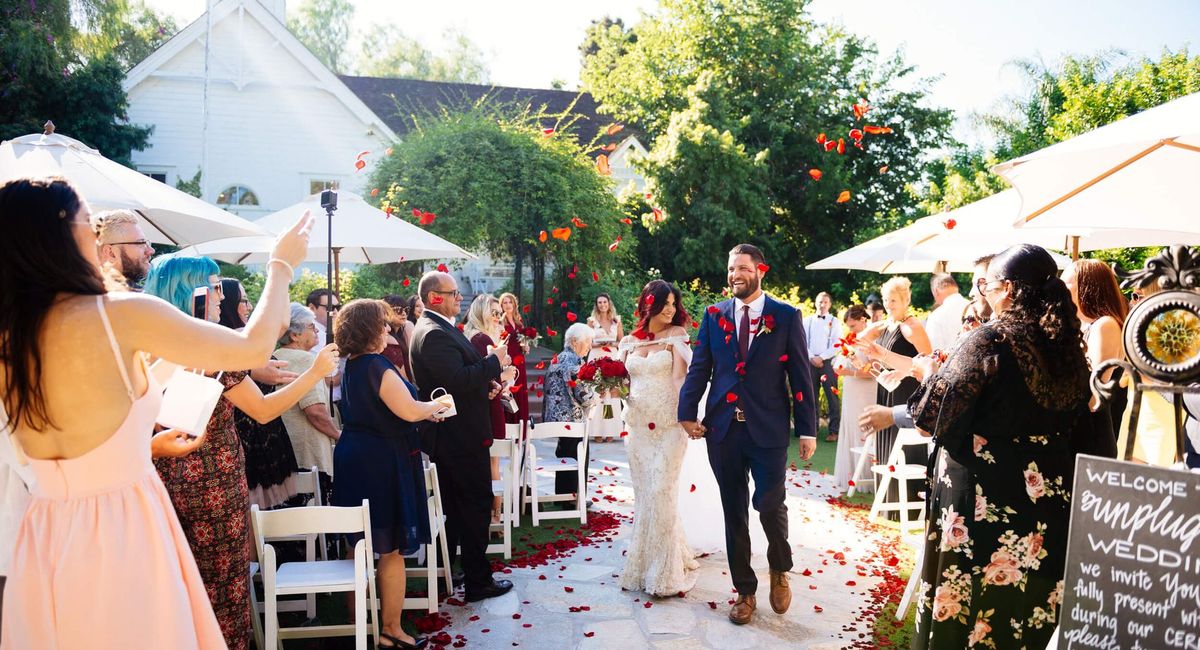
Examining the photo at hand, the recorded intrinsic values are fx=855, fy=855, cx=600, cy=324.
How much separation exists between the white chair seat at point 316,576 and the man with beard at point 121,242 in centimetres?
172

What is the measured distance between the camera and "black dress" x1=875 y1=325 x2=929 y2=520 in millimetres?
8281

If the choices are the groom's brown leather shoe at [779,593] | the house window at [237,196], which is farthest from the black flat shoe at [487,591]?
the house window at [237,196]

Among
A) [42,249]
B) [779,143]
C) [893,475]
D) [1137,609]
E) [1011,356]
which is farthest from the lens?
[779,143]

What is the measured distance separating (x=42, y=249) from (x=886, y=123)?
99.7 ft

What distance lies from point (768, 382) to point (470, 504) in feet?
7.35

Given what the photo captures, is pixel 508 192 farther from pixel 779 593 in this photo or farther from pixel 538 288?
pixel 779 593

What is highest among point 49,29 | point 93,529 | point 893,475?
point 49,29

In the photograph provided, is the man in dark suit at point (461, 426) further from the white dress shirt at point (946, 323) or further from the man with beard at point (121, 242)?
the white dress shirt at point (946, 323)

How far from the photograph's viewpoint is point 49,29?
65.1 feet

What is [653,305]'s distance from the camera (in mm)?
6234

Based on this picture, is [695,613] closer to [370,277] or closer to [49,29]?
[370,277]

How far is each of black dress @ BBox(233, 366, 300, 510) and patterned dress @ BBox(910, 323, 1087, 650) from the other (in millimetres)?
3963

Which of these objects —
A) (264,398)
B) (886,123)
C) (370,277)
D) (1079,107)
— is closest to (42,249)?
(264,398)

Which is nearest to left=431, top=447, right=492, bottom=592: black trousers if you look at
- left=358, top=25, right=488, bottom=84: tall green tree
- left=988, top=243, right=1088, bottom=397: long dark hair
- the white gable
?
left=988, top=243, right=1088, bottom=397: long dark hair
